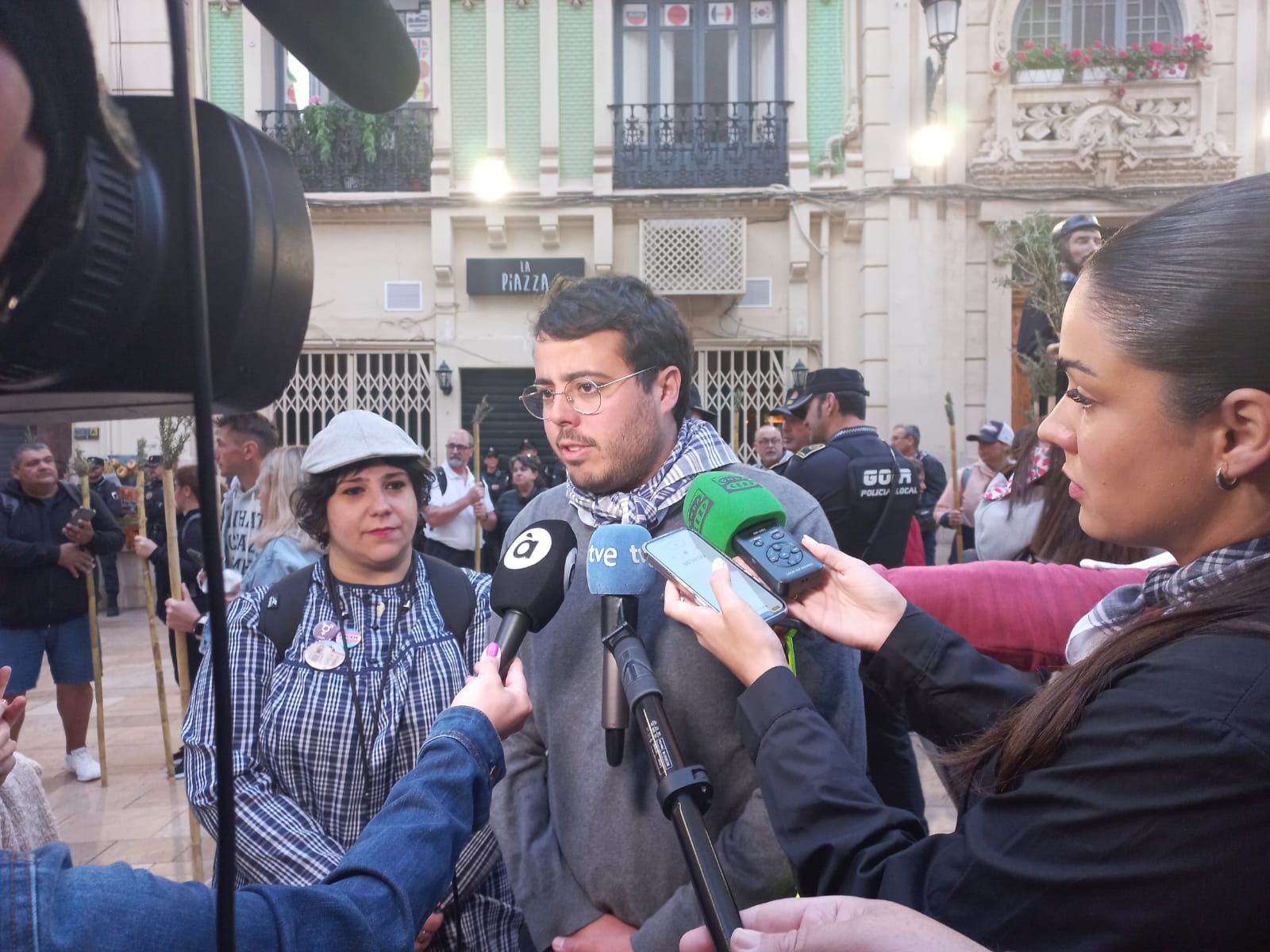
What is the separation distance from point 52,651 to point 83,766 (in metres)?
0.63

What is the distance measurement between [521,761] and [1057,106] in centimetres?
1068

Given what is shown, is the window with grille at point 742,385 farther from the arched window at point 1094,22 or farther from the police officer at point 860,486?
the police officer at point 860,486

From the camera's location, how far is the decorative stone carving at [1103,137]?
1011 cm

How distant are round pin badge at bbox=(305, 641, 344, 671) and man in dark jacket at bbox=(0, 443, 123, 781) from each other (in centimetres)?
343

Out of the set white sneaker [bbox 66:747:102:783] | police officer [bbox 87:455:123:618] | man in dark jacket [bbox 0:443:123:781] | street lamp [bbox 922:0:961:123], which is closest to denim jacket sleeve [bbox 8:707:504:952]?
man in dark jacket [bbox 0:443:123:781]

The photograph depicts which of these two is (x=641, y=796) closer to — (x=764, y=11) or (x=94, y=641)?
(x=94, y=641)

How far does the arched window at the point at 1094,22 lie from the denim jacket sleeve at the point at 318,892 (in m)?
11.5

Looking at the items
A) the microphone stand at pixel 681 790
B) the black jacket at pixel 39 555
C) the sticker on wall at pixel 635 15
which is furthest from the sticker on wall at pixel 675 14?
the microphone stand at pixel 681 790

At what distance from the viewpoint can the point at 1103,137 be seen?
1006 centimetres

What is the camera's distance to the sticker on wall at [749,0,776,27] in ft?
36.6

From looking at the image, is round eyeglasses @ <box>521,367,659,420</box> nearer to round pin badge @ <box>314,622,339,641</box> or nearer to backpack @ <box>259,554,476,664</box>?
backpack @ <box>259,554,476,664</box>

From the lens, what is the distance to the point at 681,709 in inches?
67.1

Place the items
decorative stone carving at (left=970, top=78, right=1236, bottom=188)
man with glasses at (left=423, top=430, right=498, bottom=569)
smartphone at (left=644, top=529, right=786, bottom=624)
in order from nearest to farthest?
smartphone at (left=644, top=529, right=786, bottom=624) < man with glasses at (left=423, top=430, right=498, bottom=569) < decorative stone carving at (left=970, top=78, right=1236, bottom=188)

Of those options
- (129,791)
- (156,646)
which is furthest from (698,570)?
(129,791)
